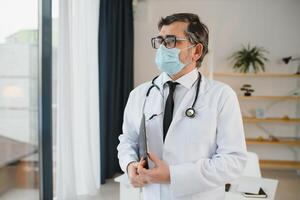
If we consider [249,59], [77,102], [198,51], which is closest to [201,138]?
[198,51]

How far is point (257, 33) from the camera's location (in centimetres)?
475

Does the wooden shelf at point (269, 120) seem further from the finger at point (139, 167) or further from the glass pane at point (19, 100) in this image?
the finger at point (139, 167)

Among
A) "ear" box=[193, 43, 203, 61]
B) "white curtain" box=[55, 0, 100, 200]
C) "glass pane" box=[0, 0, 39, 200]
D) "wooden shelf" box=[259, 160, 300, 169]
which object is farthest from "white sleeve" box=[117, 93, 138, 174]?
"wooden shelf" box=[259, 160, 300, 169]

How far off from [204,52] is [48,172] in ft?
7.49

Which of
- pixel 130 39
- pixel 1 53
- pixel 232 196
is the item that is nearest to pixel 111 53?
pixel 130 39

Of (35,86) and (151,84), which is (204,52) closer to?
(151,84)

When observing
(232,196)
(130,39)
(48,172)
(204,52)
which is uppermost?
(130,39)

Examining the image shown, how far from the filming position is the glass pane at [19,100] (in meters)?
2.48

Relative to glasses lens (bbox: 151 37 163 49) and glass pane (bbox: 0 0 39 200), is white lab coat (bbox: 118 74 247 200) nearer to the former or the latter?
glasses lens (bbox: 151 37 163 49)

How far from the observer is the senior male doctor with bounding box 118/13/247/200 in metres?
1.10

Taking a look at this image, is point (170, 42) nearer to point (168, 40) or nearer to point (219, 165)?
point (168, 40)

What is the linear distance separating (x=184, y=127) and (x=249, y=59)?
12.1ft

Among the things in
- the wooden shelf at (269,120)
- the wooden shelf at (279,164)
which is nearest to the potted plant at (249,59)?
the wooden shelf at (269,120)

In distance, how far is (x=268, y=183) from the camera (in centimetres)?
193
